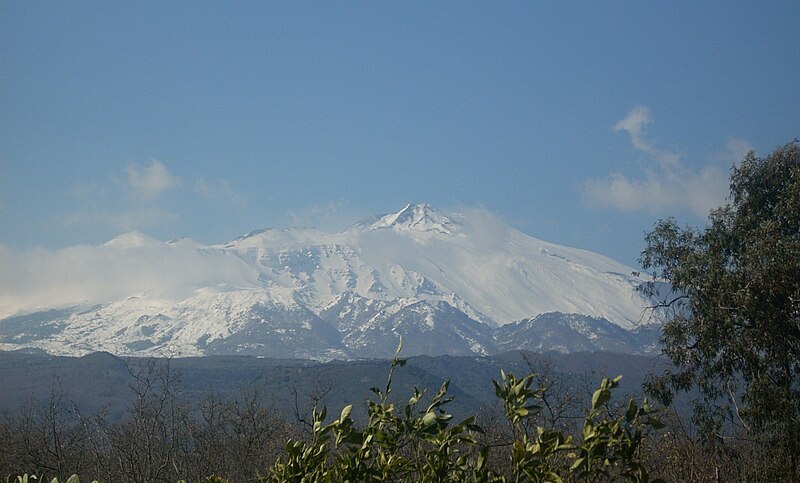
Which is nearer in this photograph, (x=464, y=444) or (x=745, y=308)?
(x=464, y=444)

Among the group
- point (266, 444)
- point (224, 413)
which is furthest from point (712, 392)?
point (224, 413)

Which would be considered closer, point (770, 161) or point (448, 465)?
point (448, 465)

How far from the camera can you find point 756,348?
54.3 ft

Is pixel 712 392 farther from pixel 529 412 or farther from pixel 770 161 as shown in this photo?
pixel 529 412

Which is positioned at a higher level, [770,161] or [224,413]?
[770,161]

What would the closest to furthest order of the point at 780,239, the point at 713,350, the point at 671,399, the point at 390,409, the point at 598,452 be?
the point at 598,452 → the point at 390,409 → the point at 780,239 → the point at 713,350 → the point at 671,399

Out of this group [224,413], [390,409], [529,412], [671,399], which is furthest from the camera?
[224,413]

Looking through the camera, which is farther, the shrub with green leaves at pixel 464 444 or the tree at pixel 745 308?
the tree at pixel 745 308

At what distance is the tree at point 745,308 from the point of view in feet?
51.7

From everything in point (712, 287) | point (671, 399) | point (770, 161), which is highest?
point (770, 161)

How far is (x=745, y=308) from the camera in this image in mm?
15906

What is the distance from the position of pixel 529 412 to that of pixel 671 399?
18269mm

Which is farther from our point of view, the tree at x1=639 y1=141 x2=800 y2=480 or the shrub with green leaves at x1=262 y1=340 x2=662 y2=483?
the tree at x1=639 y1=141 x2=800 y2=480

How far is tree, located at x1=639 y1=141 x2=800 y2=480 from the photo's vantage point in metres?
15.8
